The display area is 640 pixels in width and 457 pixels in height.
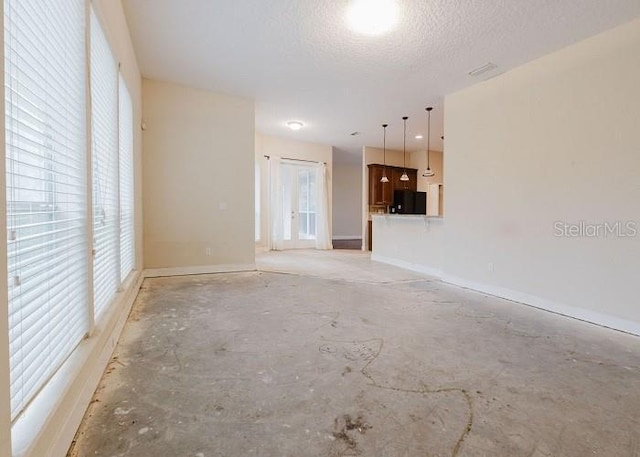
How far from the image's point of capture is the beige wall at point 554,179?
2922mm

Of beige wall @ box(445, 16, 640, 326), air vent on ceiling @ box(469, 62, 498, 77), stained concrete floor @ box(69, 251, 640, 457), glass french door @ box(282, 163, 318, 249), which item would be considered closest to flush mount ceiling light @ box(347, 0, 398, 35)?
air vent on ceiling @ box(469, 62, 498, 77)

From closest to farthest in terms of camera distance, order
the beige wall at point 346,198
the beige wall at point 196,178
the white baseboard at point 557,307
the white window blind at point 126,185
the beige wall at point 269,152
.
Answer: the white baseboard at point 557,307 → the white window blind at point 126,185 → the beige wall at point 196,178 → the beige wall at point 269,152 → the beige wall at point 346,198

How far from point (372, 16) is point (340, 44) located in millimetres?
578

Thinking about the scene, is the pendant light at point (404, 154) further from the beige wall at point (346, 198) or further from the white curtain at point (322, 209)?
the beige wall at point (346, 198)

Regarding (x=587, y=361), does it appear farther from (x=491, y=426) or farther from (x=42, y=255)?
(x=42, y=255)

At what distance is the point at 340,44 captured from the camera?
11.4ft

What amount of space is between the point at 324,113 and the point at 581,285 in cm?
456

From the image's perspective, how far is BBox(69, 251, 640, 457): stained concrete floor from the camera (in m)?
1.43

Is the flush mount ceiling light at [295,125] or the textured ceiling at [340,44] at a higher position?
the flush mount ceiling light at [295,125]

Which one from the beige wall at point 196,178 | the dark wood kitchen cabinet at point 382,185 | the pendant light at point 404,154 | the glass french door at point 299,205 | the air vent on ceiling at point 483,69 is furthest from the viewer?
the dark wood kitchen cabinet at point 382,185

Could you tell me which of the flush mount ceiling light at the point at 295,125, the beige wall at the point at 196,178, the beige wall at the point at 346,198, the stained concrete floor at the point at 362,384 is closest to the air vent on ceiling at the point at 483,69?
the stained concrete floor at the point at 362,384

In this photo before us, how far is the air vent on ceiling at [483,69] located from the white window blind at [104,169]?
149 inches

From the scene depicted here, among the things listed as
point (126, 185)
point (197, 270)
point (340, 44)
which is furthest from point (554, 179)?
point (197, 270)

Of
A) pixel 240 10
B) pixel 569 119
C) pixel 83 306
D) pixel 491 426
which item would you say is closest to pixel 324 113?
pixel 240 10
